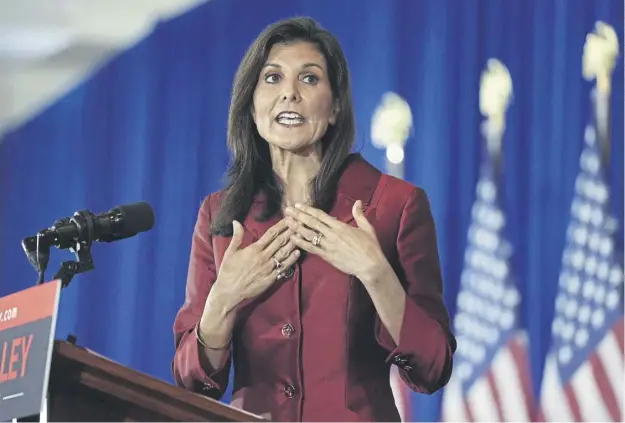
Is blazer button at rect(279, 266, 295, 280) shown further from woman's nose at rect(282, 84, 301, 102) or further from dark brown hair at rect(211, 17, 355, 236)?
woman's nose at rect(282, 84, 301, 102)

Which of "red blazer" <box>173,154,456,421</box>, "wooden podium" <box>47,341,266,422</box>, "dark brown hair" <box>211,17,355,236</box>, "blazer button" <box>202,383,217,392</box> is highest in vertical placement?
"dark brown hair" <box>211,17,355,236</box>

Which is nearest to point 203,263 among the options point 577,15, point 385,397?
Answer: point 385,397

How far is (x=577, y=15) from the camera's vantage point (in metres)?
3.46

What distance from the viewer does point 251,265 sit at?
2041 mm

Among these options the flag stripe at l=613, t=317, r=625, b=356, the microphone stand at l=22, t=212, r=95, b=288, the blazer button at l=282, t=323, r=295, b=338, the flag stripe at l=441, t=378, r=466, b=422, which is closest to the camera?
the microphone stand at l=22, t=212, r=95, b=288

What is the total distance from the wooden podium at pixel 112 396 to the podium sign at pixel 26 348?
3 centimetres

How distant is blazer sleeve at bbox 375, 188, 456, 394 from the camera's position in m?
2.02

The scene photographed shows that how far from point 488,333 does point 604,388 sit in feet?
1.21

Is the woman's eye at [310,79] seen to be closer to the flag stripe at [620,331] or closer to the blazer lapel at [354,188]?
the blazer lapel at [354,188]

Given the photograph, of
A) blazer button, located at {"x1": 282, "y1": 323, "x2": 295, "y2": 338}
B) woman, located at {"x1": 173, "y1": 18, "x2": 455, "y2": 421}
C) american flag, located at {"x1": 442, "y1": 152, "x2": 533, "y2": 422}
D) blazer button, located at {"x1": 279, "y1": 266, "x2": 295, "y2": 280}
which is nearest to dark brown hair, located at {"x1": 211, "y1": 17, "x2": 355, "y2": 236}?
woman, located at {"x1": 173, "y1": 18, "x2": 455, "y2": 421}

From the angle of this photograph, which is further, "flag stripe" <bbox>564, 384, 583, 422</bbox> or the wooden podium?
"flag stripe" <bbox>564, 384, 583, 422</bbox>

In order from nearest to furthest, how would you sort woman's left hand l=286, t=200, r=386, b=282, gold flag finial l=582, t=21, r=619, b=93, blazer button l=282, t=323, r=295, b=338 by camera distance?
1. woman's left hand l=286, t=200, r=386, b=282
2. blazer button l=282, t=323, r=295, b=338
3. gold flag finial l=582, t=21, r=619, b=93

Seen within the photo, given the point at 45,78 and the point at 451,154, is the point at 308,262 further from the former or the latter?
the point at 45,78

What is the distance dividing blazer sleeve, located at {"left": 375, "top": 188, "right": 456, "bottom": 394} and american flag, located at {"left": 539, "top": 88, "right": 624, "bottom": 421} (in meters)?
1.28
